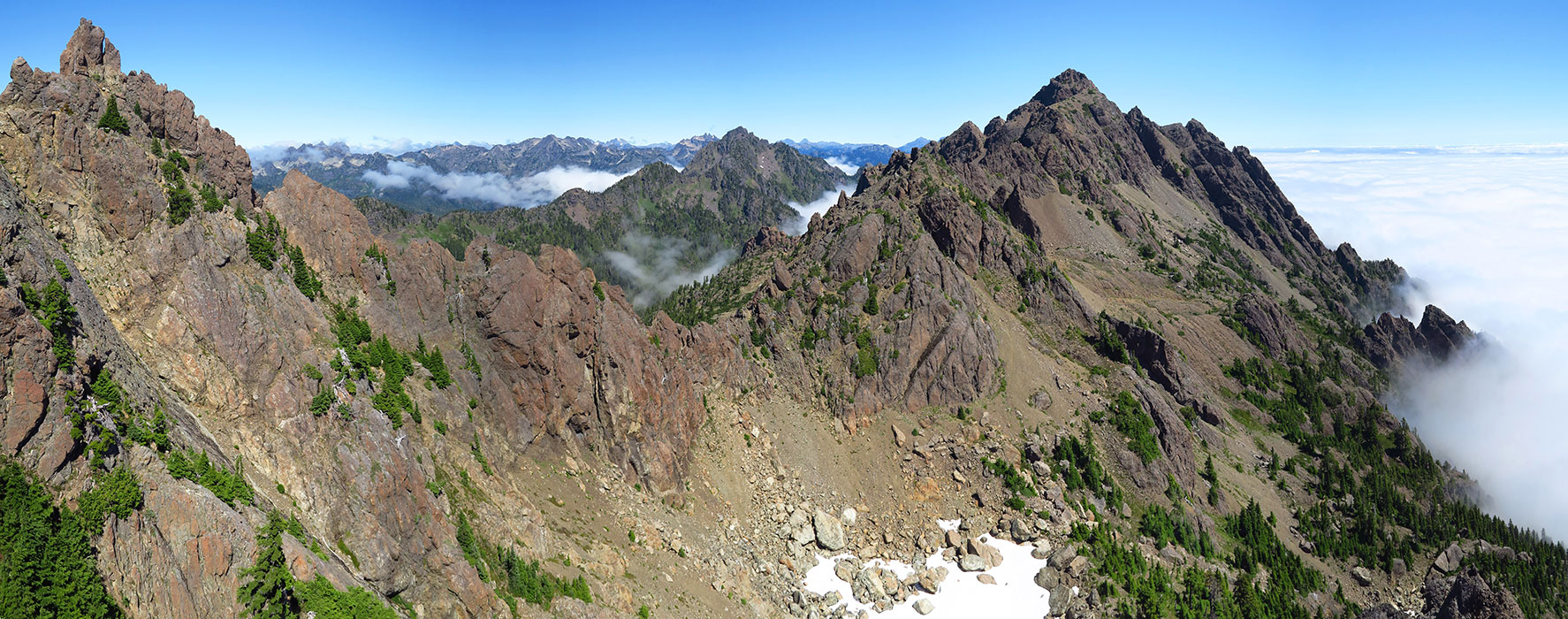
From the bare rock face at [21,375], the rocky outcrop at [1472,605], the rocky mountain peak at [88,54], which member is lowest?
the rocky outcrop at [1472,605]

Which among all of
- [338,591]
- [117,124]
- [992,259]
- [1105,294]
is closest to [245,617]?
[338,591]

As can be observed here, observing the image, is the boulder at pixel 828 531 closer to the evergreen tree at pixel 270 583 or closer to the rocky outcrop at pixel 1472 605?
the evergreen tree at pixel 270 583

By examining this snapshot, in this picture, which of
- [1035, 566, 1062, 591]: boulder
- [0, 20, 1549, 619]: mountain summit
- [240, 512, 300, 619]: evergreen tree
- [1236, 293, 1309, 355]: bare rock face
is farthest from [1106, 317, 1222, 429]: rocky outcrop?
[240, 512, 300, 619]: evergreen tree

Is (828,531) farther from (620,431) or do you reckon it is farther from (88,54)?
(88,54)

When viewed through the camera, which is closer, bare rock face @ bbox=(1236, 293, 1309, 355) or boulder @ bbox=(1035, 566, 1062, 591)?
boulder @ bbox=(1035, 566, 1062, 591)

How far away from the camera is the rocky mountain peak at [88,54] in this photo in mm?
52906

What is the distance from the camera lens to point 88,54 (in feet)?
180

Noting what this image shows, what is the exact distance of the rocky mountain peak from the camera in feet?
174

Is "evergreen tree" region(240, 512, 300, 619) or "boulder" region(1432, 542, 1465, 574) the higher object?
"evergreen tree" region(240, 512, 300, 619)

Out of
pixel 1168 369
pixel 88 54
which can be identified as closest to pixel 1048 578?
pixel 1168 369

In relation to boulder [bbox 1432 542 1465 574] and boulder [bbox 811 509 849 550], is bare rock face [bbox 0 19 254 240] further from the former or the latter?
boulder [bbox 1432 542 1465 574]

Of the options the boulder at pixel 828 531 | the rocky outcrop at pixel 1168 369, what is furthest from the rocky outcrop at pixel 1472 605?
the boulder at pixel 828 531

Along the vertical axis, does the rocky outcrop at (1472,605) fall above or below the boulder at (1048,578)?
below

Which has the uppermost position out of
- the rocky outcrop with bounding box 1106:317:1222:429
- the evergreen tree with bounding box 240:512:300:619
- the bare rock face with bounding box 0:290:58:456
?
the bare rock face with bounding box 0:290:58:456
